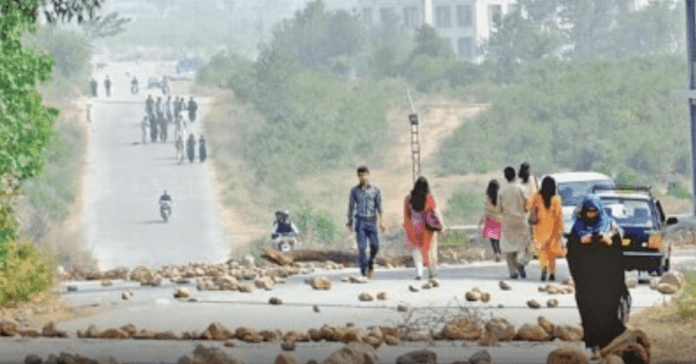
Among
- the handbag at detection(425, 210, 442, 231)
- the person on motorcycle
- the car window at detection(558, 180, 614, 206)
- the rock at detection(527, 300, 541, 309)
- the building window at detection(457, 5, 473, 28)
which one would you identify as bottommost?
the person on motorcycle

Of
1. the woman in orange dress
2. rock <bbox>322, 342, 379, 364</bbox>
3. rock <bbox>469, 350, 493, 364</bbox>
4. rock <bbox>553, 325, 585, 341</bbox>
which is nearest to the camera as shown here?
rock <bbox>322, 342, 379, 364</bbox>

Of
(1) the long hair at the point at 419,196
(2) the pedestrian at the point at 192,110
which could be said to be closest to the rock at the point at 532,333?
(1) the long hair at the point at 419,196

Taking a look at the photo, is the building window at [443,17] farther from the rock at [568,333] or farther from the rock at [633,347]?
the rock at [633,347]

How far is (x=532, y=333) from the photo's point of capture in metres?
21.7

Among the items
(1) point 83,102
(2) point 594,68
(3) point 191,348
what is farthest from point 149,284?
(1) point 83,102

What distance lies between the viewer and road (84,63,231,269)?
82938 mm

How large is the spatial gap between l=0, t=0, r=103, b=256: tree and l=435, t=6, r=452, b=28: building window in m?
144

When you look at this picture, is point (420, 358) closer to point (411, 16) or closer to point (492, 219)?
point (492, 219)

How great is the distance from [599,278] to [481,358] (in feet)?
3.94

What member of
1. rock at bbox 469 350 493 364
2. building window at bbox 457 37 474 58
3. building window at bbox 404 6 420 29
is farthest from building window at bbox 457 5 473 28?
rock at bbox 469 350 493 364

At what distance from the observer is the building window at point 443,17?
175 m

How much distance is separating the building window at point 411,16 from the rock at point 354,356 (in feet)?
521

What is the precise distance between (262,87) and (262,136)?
8852mm

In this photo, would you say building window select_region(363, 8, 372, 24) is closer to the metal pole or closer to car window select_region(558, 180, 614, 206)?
the metal pole
